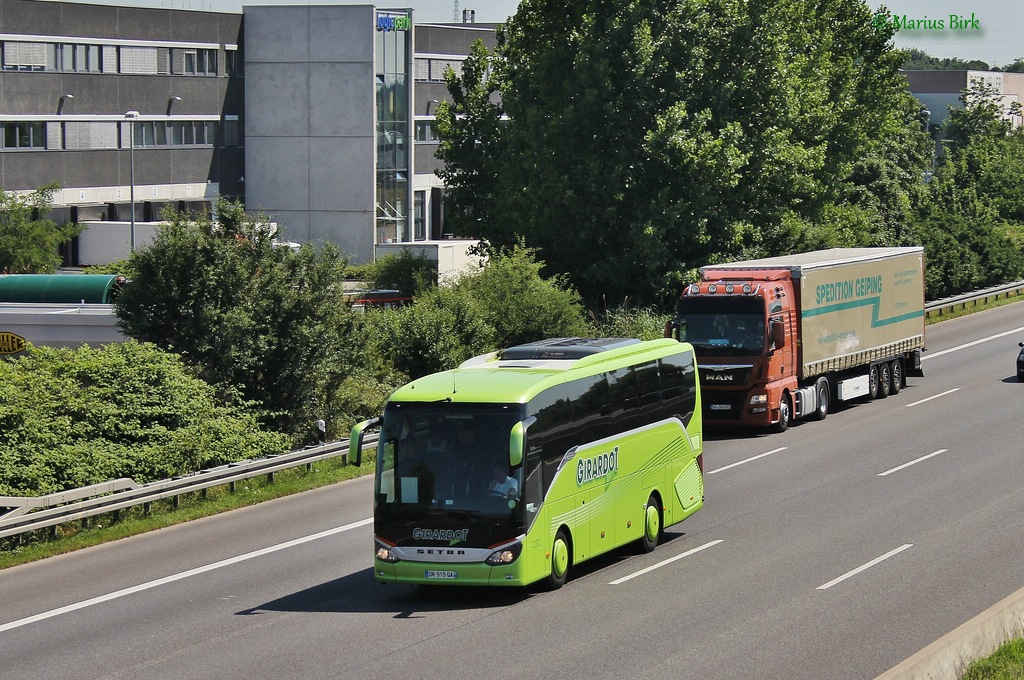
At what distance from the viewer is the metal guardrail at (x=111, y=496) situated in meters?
21.8

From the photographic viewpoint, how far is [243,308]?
102 ft

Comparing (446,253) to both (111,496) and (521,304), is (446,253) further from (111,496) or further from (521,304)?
(111,496)

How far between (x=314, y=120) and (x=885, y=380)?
152ft

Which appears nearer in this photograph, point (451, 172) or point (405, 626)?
point (405, 626)

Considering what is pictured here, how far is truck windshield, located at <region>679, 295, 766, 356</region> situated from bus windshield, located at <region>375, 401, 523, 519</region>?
15.4 meters

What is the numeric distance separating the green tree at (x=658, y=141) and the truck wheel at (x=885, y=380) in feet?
35.8

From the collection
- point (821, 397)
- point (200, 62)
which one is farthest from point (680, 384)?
point (200, 62)

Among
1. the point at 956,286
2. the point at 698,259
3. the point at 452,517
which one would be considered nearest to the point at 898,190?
the point at 956,286

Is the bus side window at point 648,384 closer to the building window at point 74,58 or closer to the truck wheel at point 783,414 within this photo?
the truck wheel at point 783,414

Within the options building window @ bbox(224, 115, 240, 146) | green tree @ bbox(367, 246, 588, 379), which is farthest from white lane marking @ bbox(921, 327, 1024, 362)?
building window @ bbox(224, 115, 240, 146)

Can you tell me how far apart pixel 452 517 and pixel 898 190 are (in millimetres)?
54673

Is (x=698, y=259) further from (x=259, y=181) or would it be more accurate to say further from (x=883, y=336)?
(x=259, y=181)

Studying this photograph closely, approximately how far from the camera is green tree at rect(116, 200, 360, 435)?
101 ft

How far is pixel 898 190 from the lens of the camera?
6681 cm
